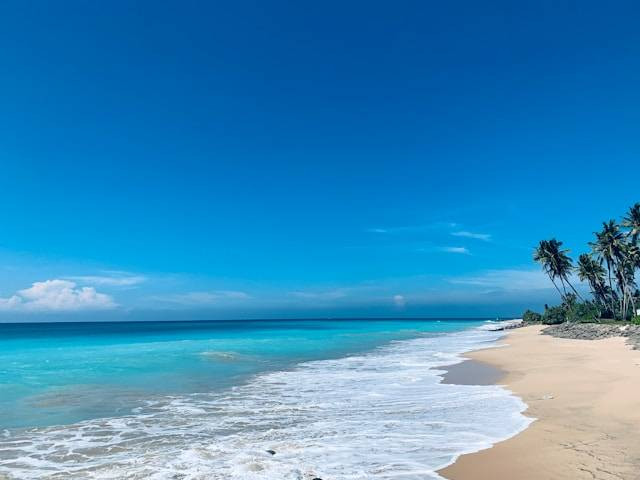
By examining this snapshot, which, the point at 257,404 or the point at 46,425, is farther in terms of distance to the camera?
the point at 257,404

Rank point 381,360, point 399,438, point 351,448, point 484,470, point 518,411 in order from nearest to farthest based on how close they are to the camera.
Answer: point 484,470, point 351,448, point 399,438, point 518,411, point 381,360

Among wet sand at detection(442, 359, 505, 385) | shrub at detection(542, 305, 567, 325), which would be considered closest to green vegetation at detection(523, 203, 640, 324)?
shrub at detection(542, 305, 567, 325)

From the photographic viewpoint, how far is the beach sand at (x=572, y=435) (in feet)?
24.3

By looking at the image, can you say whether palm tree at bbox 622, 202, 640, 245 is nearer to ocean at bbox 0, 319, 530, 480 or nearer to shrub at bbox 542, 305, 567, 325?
shrub at bbox 542, 305, 567, 325

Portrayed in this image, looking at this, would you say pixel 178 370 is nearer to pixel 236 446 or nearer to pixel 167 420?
pixel 167 420

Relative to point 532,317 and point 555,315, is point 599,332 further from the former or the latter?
point 532,317

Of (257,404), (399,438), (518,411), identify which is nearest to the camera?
(399,438)

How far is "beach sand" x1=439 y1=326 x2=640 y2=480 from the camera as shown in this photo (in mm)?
7406

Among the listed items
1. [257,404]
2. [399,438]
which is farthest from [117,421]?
[399,438]

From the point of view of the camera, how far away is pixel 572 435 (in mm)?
9250

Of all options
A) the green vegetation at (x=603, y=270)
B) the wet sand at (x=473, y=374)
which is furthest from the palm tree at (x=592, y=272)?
the wet sand at (x=473, y=374)

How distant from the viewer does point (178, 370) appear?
24.5 meters

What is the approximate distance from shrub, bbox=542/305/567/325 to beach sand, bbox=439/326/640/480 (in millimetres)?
50237

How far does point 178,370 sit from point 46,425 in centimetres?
1265
